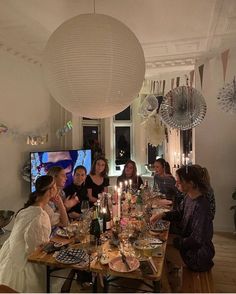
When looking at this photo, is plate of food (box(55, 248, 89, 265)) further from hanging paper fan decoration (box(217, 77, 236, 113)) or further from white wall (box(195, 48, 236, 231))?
hanging paper fan decoration (box(217, 77, 236, 113))

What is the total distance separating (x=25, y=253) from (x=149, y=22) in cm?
269

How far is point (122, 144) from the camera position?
5.74m

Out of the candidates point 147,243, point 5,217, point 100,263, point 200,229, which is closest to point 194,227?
point 200,229

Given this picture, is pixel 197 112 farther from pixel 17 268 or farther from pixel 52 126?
pixel 52 126

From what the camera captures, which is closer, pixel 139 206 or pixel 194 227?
pixel 194 227

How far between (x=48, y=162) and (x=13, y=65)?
5.18ft

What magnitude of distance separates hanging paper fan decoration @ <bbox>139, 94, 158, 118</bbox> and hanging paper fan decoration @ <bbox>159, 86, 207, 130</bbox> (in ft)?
6.50

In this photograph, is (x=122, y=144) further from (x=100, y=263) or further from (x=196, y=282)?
(x=100, y=263)

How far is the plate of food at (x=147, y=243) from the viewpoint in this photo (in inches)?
72.4

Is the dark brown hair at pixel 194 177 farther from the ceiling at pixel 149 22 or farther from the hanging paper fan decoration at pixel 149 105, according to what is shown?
the hanging paper fan decoration at pixel 149 105

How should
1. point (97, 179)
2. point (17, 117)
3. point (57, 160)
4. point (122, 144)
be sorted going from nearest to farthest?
point (97, 179) → point (17, 117) → point (57, 160) → point (122, 144)

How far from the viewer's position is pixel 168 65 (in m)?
4.53

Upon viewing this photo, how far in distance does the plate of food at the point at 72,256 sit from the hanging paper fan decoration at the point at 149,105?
3695 mm

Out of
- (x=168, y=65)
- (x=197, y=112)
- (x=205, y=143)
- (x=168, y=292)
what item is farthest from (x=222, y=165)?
(x=168, y=292)
